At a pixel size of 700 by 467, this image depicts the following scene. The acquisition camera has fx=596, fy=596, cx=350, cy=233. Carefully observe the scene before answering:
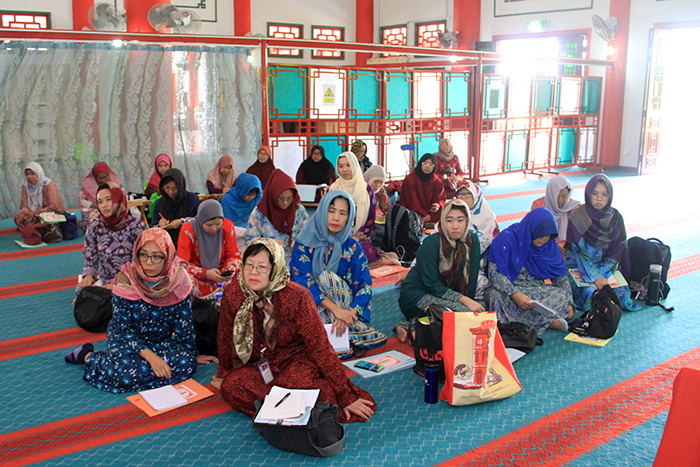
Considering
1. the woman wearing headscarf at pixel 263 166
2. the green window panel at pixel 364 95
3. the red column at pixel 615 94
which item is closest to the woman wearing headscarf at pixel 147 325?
the woman wearing headscarf at pixel 263 166

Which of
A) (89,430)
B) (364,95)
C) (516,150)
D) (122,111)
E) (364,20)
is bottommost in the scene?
(89,430)

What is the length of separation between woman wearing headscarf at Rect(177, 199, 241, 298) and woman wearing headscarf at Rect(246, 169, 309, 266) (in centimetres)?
49

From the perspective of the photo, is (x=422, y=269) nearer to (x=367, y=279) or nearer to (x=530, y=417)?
(x=367, y=279)

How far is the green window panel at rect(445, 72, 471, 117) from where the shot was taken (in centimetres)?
892

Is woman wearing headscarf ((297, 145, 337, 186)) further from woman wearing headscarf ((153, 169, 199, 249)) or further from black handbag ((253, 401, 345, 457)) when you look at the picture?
black handbag ((253, 401, 345, 457))

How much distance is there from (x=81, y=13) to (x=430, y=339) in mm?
10317

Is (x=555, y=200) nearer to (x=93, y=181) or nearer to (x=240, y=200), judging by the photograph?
(x=240, y=200)

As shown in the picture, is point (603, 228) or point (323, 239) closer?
point (323, 239)

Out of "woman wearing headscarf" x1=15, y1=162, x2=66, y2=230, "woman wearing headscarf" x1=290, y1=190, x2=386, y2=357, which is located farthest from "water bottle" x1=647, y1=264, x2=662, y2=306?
"woman wearing headscarf" x1=15, y1=162, x2=66, y2=230

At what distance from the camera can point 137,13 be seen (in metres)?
10.9

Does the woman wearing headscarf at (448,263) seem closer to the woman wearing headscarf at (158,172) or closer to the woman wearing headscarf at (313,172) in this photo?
the woman wearing headscarf at (158,172)

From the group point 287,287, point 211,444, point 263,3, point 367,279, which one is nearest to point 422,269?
point 367,279

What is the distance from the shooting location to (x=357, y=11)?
13469 millimetres

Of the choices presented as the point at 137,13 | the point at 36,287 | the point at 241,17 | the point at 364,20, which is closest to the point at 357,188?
the point at 36,287
